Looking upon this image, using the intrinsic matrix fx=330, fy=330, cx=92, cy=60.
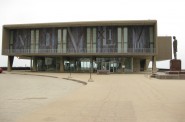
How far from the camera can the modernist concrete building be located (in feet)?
188

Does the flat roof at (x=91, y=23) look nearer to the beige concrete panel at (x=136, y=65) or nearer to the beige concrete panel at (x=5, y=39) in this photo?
the beige concrete panel at (x=5, y=39)

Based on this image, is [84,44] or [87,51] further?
[84,44]

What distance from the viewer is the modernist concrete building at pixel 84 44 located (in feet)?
188

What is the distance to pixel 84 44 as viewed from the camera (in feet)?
195

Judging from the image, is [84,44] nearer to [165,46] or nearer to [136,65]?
[136,65]

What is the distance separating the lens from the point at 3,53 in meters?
62.4

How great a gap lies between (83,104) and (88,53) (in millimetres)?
44104

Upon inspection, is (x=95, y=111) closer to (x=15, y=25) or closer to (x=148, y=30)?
Answer: (x=148, y=30)

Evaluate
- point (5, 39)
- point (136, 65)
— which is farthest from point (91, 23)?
point (5, 39)

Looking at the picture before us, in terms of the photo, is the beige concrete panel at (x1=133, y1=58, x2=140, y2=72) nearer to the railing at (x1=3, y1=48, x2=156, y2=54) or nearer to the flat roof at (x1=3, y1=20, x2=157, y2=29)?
the railing at (x1=3, y1=48, x2=156, y2=54)

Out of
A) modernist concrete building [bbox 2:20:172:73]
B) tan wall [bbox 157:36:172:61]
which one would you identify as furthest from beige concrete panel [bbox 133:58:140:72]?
tan wall [bbox 157:36:172:61]

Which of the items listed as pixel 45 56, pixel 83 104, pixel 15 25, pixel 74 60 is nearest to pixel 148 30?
pixel 74 60

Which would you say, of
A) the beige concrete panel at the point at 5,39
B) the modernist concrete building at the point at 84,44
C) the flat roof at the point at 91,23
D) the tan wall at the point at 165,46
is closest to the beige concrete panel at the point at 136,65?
the modernist concrete building at the point at 84,44

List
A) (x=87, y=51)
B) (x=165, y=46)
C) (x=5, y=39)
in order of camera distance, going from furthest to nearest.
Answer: (x=165, y=46), (x=5, y=39), (x=87, y=51)
